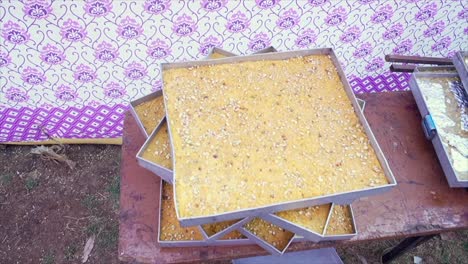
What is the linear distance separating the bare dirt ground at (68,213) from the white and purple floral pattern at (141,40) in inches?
9.6

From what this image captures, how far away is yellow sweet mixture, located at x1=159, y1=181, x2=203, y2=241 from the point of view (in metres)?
1.54

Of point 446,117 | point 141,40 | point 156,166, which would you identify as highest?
point 141,40

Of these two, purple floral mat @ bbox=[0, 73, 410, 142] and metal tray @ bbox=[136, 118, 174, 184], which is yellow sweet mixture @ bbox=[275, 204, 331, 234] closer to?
metal tray @ bbox=[136, 118, 174, 184]

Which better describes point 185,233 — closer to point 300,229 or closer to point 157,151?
point 157,151

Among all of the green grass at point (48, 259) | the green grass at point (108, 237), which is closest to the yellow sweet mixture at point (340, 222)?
the green grass at point (108, 237)

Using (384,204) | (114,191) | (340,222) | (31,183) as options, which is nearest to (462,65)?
(384,204)

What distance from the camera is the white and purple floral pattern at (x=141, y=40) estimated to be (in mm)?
2104

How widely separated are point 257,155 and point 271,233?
325 millimetres

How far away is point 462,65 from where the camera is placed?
74.0 inches

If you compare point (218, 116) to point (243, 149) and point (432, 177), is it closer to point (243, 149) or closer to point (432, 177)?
point (243, 149)

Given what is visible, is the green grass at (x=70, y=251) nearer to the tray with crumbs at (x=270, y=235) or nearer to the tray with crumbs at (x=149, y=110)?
the tray with crumbs at (x=149, y=110)

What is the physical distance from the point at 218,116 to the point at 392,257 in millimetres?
1728

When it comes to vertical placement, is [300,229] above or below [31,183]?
below

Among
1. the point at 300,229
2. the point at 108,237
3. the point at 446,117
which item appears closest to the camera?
the point at 300,229
